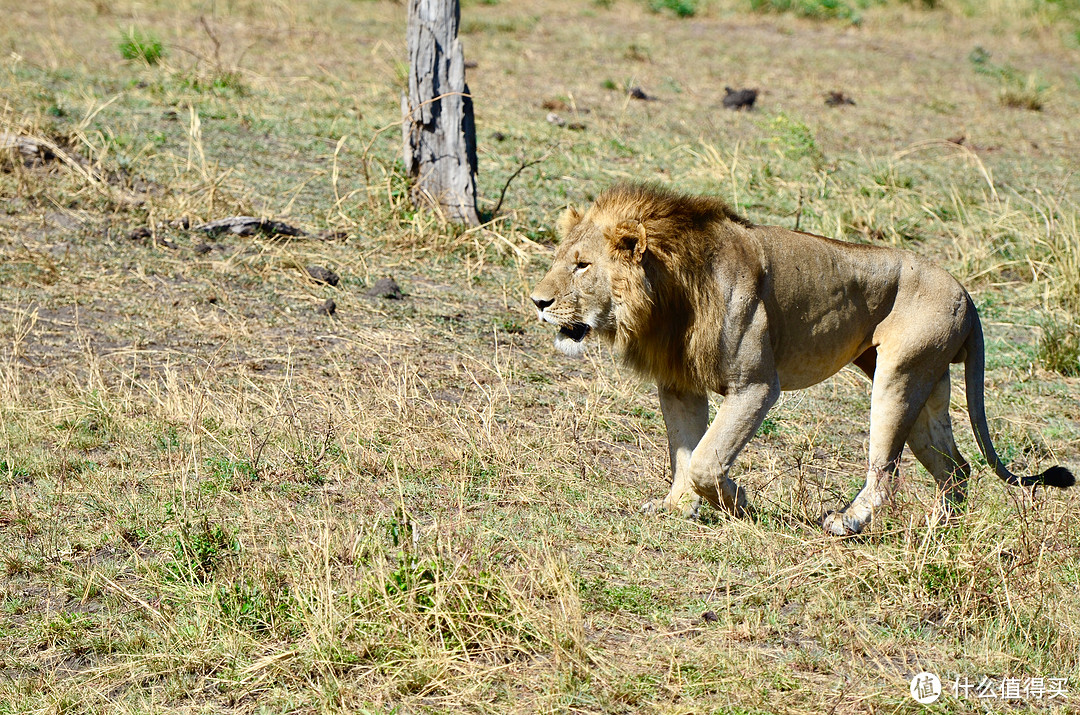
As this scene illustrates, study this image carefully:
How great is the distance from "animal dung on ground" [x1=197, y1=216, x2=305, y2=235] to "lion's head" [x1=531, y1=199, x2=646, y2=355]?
469 cm

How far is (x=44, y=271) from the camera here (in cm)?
780

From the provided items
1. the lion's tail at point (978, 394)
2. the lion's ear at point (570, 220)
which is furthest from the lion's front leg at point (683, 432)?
the lion's tail at point (978, 394)

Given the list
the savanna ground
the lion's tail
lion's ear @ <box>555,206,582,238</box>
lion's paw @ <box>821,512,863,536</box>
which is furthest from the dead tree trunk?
lion's paw @ <box>821,512,863,536</box>

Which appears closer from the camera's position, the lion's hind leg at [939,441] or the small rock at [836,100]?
the lion's hind leg at [939,441]

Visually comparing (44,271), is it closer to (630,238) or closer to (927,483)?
(630,238)

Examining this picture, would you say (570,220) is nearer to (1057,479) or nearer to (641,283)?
(641,283)

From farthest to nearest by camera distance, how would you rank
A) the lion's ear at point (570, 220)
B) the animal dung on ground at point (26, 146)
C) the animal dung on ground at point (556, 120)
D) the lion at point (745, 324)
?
1. the animal dung on ground at point (556, 120)
2. the animal dung on ground at point (26, 146)
3. the lion's ear at point (570, 220)
4. the lion at point (745, 324)

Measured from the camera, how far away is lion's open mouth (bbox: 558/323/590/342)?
4.57 m

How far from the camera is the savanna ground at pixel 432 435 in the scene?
3.76 meters

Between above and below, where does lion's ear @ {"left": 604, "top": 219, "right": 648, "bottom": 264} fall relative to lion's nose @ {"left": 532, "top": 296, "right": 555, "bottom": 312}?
above

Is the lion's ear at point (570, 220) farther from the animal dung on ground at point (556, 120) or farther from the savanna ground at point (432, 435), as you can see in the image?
the animal dung on ground at point (556, 120)

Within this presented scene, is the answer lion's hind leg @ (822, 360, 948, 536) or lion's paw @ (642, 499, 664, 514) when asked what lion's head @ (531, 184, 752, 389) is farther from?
lion's hind leg @ (822, 360, 948, 536)

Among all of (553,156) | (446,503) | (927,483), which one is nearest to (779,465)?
(927,483)

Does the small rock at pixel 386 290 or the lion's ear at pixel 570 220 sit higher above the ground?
the lion's ear at pixel 570 220
